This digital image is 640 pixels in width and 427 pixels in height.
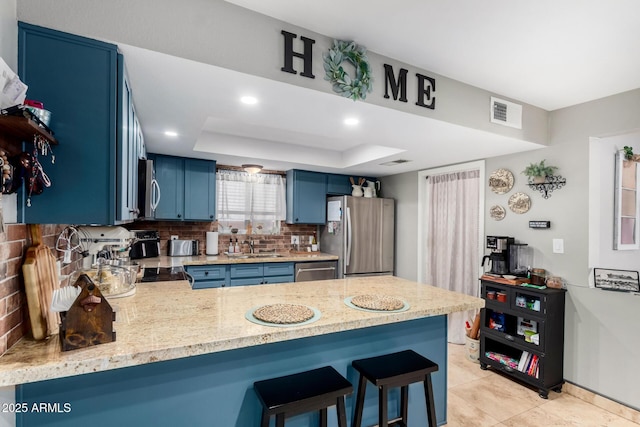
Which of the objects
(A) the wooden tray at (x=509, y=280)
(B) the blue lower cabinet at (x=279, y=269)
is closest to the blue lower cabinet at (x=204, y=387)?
(A) the wooden tray at (x=509, y=280)

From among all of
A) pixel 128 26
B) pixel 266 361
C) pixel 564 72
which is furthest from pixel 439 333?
pixel 128 26

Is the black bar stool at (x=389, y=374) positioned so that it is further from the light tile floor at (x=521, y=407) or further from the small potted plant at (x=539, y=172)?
the small potted plant at (x=539, y=172)

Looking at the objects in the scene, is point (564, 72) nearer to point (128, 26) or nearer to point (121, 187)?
point (128, 26)

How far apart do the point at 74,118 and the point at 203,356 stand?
119 cm

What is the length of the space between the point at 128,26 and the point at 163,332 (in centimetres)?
137

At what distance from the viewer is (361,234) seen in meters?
4.59

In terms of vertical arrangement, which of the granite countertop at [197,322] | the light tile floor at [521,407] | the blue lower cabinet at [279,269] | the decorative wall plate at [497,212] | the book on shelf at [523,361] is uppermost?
the decorative wall plate at [497,212]

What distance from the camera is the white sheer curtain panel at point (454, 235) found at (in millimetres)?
3795

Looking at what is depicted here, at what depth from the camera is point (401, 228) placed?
15.7 feet

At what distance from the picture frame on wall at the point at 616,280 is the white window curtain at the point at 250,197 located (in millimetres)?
3680

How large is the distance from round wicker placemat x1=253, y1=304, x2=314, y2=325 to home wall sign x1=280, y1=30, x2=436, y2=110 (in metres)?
1.30

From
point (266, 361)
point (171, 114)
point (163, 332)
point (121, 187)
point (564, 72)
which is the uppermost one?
point (564, 72)

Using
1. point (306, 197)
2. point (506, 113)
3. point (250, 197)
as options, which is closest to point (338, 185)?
point (306, 197)

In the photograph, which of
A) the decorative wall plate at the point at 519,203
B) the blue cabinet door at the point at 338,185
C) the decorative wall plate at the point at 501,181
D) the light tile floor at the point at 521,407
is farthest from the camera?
the blue cabinet door at the point at 338,185
